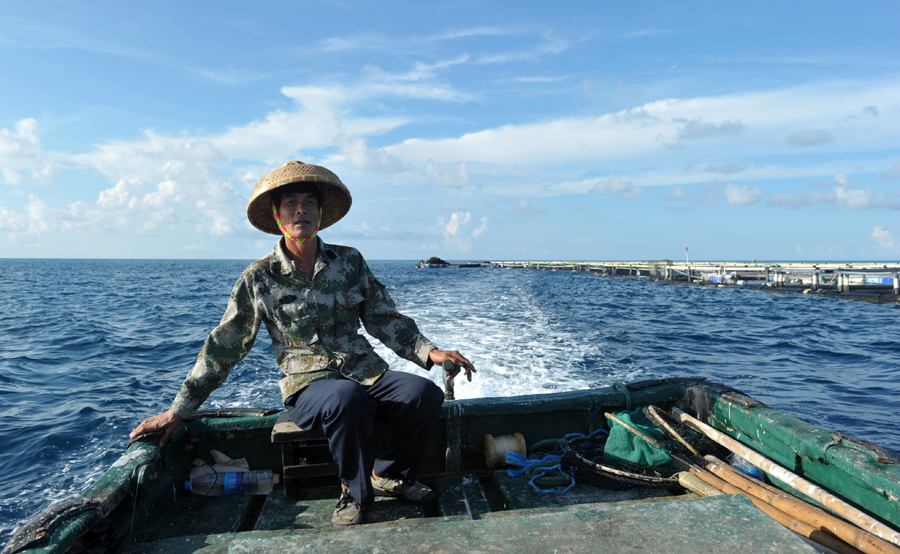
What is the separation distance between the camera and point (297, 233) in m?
2.84

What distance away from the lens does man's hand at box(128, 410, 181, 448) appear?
2.71 metres

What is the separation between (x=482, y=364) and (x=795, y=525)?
6.87m

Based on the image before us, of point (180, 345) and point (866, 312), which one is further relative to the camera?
point (866, 312)

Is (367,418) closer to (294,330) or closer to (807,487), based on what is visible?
(294,330)

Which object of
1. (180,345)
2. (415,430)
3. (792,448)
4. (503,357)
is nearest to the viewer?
(415,430)

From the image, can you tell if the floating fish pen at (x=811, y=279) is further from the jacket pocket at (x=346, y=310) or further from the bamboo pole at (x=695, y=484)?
the jacket pocket at (x=346, y=310)

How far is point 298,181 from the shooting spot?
2791 millimetres

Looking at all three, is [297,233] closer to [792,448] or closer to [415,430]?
[415,430]

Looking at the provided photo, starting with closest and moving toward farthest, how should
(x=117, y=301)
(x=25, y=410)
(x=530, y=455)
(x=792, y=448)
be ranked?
(x=792, y=448), (x=530, y=455), (x=25, y=410), (x=117, y=301)

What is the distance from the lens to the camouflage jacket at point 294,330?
109 inches

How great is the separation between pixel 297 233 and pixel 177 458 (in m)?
1.55

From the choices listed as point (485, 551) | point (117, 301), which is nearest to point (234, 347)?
point (485, 551)

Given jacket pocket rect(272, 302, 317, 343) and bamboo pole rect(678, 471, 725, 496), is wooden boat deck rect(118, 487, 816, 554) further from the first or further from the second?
jacket pocket rect(272, 302, 317, 343)

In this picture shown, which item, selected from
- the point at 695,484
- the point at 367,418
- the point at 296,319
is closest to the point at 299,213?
the point at 296,319
